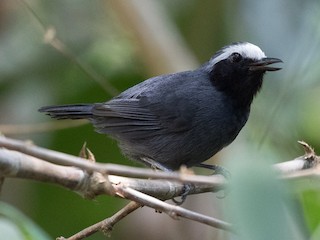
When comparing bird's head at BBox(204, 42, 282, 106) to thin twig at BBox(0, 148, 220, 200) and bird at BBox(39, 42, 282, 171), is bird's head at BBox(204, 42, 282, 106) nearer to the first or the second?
bird at BBox(39, 42, 282, 171)

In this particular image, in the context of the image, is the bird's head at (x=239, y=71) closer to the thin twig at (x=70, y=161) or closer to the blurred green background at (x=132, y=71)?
the blurred green background at (x=132, y=71)

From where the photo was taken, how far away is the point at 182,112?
3.33 meters

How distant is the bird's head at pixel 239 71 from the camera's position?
3.40m

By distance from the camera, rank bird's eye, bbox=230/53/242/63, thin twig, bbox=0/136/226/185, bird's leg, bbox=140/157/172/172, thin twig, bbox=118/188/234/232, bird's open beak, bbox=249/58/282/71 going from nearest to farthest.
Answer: thin twig, bbox=0/136/226/185, thin twig, bbox=118/188/234/232, bird's open beak, bbox=249/58/282/71, bird's leg, bbox=140/157/172/172, bird's eye, bbox=230/53/242/63

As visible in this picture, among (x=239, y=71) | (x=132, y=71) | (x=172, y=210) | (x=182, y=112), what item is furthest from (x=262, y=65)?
(x=172, y=210)

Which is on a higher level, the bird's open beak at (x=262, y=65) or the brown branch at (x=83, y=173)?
the bird's open beak at (x=262, y=65)

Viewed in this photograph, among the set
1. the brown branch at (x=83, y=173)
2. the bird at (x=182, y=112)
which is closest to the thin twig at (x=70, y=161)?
the brown branch at (x=83, y=173)

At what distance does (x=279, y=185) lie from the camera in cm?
101

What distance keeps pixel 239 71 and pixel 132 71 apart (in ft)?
2.48

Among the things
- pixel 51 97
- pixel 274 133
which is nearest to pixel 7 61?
pixel 51 97

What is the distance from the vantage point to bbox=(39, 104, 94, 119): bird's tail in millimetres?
3373

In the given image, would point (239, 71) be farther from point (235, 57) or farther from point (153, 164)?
point (153, 164)

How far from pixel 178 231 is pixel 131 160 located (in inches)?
17.9

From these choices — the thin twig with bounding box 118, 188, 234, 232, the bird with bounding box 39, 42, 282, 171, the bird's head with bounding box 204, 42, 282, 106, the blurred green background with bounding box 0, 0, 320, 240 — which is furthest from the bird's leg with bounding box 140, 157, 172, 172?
the thin twig with bounding box 118, 188, 234, 232
